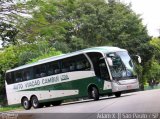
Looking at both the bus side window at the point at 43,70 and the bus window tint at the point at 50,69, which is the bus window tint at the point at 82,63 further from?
the bus side window at the point at 43,70

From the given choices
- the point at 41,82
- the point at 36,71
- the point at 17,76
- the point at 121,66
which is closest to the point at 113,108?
the point at 121,66

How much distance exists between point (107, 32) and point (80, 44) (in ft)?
12.2

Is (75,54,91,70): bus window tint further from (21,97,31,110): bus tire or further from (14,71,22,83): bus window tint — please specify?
(14,71,22,83): bus window tint

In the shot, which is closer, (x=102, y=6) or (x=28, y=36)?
(x=28, y=36)

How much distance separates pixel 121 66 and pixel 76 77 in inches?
107

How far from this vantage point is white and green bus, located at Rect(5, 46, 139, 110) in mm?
22656

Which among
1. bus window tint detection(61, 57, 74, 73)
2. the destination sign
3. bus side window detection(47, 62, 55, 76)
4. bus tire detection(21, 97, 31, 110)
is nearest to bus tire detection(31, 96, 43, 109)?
bus tire detection(21, 97, 31, 110)

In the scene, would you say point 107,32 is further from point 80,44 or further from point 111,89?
point 111,89

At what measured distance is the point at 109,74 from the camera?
22.5 metres

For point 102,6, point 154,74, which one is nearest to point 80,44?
point 102,6

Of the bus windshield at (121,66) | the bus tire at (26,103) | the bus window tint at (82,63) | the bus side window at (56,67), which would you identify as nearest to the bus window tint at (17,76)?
the bus tire at (26,103)

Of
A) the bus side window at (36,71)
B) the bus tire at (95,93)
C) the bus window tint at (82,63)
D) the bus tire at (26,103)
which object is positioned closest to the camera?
the bus tire at (95,93)

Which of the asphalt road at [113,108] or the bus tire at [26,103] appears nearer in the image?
the asphalt road at [113,108]

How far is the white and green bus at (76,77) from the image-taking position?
22.7 meters
